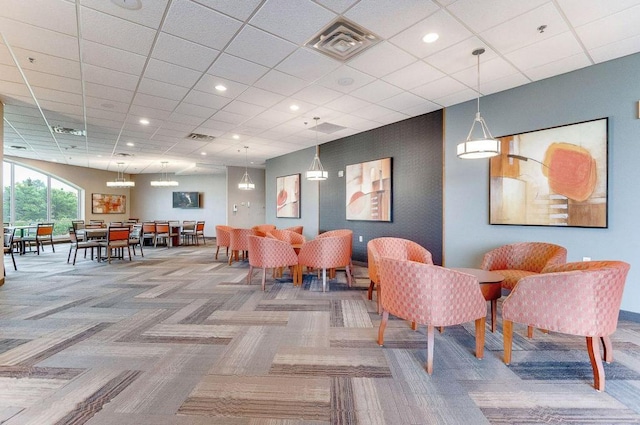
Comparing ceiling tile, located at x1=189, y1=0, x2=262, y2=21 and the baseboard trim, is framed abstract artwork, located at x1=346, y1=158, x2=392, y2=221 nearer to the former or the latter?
the baseboard trim

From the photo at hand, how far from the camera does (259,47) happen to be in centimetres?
318

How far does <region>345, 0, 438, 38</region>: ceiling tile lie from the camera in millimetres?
2520

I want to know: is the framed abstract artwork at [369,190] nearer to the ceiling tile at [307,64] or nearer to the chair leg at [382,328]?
the ceiling tile at [307,64]

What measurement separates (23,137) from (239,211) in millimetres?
6541

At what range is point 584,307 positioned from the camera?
2111 mm

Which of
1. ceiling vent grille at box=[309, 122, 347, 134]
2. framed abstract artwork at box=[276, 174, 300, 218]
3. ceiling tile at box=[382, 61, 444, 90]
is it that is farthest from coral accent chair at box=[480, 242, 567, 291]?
framed abstract artwork at box=[276, 174, 300, 218]

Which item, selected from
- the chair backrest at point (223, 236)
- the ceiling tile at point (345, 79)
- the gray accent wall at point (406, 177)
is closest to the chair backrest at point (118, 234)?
the chair backrest at point (223, 236)

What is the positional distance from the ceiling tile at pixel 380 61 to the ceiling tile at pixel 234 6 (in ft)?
4.43

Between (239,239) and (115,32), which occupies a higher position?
(115,32)

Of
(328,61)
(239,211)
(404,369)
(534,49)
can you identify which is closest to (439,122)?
(534,49)

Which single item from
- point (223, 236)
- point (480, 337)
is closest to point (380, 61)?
point (480, 337)

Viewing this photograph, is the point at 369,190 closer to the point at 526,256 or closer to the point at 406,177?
the point at 406,177

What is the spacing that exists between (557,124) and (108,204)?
15681 mm

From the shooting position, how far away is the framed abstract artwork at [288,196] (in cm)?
891
